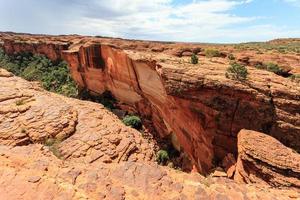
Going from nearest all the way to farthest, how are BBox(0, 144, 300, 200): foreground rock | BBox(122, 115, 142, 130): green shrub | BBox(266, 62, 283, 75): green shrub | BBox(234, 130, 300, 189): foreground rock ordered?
BBox(0, 144, 300, 200): foreground rock < BBox(234, 130, 300, 189): foreground rock < BBox(266, 62, 283, 75): green shrub < BBox(122, 115, 142, 130): green shrub

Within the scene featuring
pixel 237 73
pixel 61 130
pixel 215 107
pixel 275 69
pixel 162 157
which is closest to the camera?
pixel 61 130

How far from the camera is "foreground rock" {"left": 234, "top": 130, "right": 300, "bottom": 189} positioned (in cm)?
1603


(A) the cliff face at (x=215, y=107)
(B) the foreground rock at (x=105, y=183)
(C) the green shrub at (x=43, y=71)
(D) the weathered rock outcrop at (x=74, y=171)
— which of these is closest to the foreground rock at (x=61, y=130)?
(D) the weathered rock outcrop at (x=74, y=171)

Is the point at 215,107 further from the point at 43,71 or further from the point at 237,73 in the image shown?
the point at 43,71

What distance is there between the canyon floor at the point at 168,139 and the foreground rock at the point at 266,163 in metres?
0.06

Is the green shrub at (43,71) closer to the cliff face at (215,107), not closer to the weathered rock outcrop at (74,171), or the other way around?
the cliff face at (215,107)

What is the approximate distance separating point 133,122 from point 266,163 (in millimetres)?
19329

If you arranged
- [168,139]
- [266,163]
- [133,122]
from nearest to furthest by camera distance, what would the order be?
1. [266,163]
2. [168,139]
3. [133,122]

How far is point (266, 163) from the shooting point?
16.8 meters

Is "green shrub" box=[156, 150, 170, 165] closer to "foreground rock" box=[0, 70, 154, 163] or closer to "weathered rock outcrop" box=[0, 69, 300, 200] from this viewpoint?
"foreground rock" box=[0, 70, 154, 163]

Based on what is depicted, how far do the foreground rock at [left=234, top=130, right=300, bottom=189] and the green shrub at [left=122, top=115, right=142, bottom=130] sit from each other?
16879 millimetres

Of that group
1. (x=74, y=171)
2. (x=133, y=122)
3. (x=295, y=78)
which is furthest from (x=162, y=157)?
(x=74, y=171)

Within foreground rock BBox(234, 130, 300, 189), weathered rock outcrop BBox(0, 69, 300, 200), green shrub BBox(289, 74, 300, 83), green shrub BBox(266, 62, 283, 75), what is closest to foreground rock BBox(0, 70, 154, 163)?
weathered rock outcrop BBox(0, 69, 300, 200)

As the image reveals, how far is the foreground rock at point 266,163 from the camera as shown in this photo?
52.6ft
